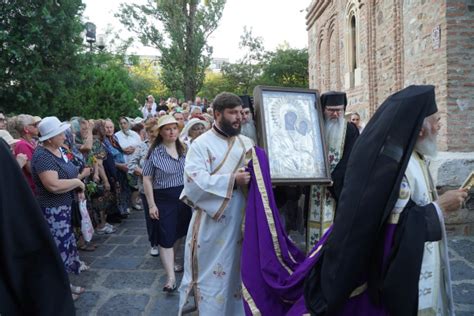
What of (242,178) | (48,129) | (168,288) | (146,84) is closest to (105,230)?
Result: (168,288)

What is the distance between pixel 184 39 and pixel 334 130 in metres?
22.3

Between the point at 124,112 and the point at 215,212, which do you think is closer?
the point at 215,212

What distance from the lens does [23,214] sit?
52.2 inches

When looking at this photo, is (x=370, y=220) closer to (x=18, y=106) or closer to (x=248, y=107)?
(x=248, y=107)

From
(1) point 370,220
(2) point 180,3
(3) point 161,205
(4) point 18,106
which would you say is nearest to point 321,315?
(1) point 370,220

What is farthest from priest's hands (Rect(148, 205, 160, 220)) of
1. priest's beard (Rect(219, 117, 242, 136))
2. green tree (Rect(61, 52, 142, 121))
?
green tree (Rect(61, 52, 142, 121))

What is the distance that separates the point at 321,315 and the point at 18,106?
30.3ft

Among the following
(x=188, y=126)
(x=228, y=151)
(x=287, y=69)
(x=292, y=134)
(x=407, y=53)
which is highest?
(x=287, y=69)

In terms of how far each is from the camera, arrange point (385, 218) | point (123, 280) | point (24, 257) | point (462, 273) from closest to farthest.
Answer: point (24, 257) → point (385, 218) → point (462, 273) → point (123, 280)

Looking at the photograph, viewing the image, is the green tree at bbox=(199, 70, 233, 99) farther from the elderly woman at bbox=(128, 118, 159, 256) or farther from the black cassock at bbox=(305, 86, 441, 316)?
the black cassock at bbox=(305, 86, 441, 316)

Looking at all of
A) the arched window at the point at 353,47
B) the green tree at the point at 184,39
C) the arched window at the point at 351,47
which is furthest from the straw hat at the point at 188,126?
the green tree at the point at 184,39

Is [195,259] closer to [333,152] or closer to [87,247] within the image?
[333,152]

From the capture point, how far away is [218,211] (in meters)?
3.36

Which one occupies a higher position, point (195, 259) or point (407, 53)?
point (407, 53)
